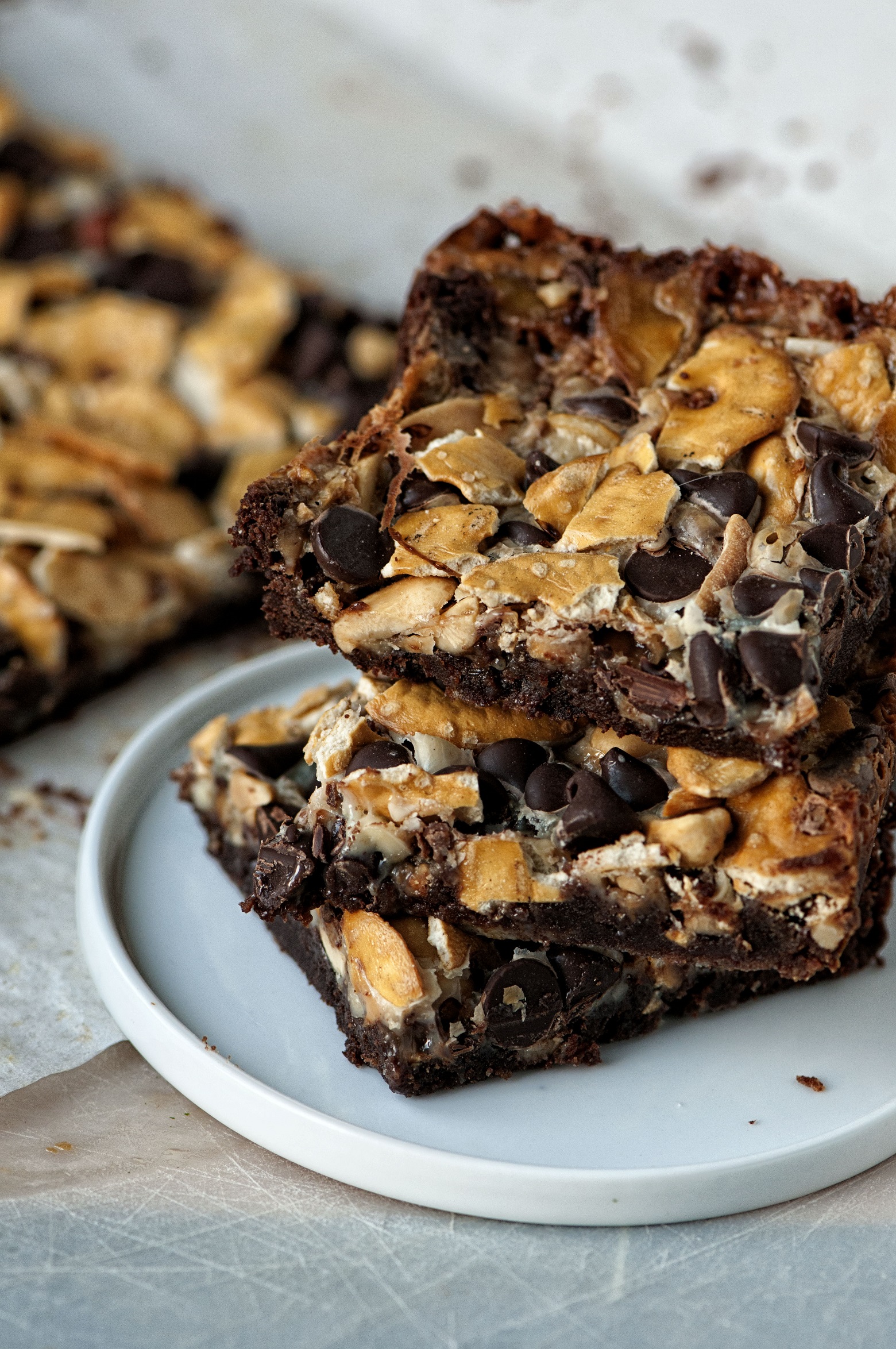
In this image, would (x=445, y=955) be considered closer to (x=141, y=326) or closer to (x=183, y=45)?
(x=141, y=326)

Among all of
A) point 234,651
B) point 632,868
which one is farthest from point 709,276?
point 234,651

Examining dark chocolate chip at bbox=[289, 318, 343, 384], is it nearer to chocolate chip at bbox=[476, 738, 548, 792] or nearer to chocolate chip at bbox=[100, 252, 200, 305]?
chocolate chip at bbox=[100, 252, 200, 305]

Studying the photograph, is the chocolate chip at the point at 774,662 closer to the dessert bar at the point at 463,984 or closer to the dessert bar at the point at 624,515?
the dessert bar at the point at 624,515

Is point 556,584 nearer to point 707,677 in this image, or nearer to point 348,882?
point 707,677

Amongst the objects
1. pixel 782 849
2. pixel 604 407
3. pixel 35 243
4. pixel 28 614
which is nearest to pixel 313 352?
pixel 35 243

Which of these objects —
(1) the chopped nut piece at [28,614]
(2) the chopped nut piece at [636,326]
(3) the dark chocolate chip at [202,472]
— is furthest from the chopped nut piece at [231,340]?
(2) the chopped nut piece at [636,326]

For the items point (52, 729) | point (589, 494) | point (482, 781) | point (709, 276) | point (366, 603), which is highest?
point (709, 276)
